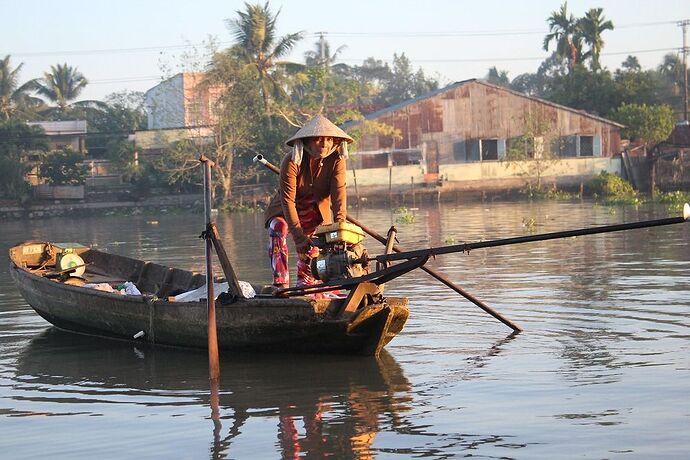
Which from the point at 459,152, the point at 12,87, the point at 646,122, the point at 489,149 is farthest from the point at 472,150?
the point at 12,87

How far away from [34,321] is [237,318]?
3570 millimetres

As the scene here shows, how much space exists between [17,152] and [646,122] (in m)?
20.9

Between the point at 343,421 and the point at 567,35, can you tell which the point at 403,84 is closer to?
the point at 567,35

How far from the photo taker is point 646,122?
3441cm

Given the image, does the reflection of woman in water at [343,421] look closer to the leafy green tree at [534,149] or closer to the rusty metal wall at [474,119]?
the rusty metal wall at [474,119]

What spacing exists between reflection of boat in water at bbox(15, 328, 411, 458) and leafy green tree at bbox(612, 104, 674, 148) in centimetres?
2836

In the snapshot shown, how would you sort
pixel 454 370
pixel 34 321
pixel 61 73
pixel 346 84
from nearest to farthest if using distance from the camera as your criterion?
pixel 454 370 < pixel 34 321 < pixel 346 84 < pixel 61 73

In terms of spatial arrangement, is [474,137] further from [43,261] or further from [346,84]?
[43,261]

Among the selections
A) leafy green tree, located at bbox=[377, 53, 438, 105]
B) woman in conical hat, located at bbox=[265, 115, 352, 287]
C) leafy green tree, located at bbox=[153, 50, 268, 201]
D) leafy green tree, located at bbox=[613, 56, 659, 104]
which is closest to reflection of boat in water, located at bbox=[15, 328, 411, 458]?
woman in conical hat, located at bbox=[265, 115, 352, 287]

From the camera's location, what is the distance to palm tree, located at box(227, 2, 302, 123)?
→ 35.0m

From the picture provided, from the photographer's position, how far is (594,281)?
37.1 ft

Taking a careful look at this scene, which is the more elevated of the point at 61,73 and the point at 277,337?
the point at 61,73

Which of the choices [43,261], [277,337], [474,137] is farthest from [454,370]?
[474,137]

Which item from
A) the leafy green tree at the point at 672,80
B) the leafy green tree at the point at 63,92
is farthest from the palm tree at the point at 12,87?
the leafy green tree at the point at 672,80
